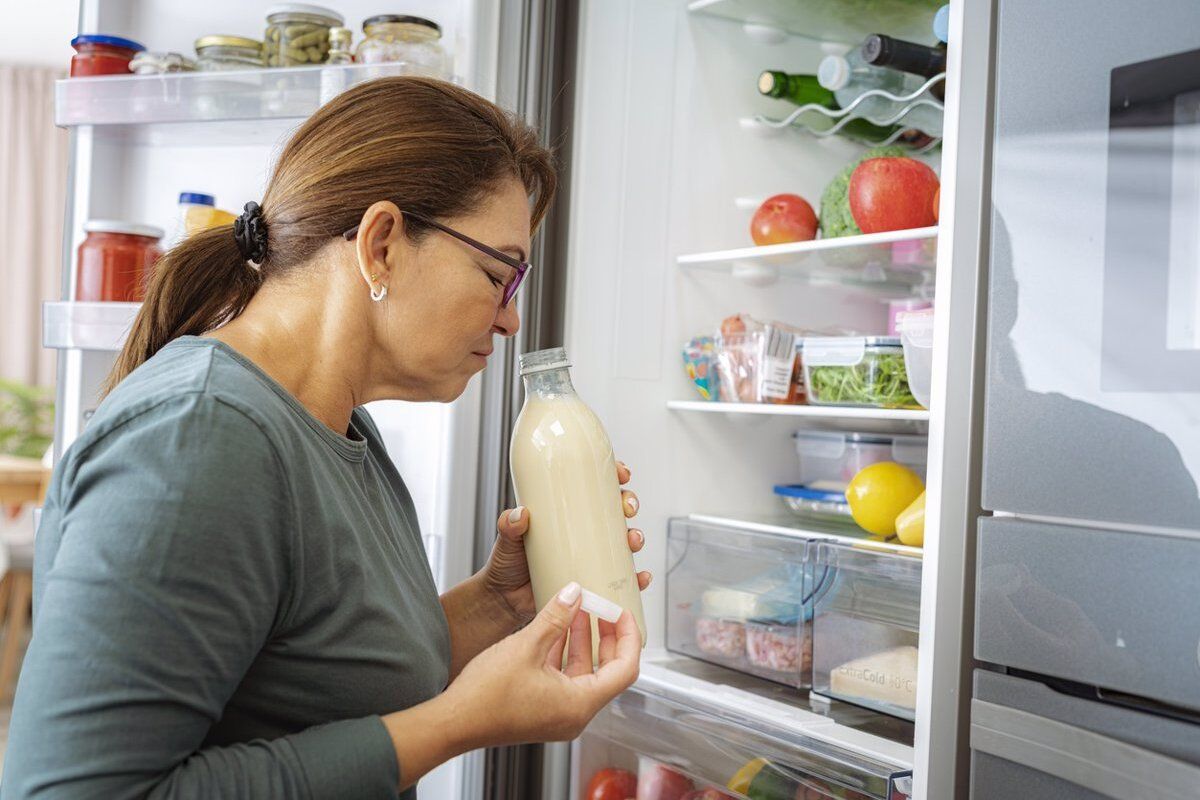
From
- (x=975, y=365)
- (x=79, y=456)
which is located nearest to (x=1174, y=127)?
(x=975, y=365)

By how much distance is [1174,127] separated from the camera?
93 cm

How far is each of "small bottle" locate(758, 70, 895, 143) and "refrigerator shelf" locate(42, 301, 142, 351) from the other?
3.22ft

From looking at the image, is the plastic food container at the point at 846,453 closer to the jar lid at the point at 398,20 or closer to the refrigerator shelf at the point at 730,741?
the refrigerator shelf at the point at 730,741

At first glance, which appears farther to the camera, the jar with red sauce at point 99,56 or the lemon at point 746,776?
the jar with red sauce at point 99,56

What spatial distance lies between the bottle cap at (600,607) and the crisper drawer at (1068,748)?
1.38 feet

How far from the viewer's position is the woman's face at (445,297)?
0.87 metres

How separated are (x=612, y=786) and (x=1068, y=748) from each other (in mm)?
753

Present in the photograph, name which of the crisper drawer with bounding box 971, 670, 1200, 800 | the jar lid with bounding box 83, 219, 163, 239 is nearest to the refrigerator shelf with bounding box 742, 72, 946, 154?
the crisper drawer with bounding box 971, 670, 1200, 800

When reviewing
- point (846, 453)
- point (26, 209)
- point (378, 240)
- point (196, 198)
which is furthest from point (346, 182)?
point (26, 209)

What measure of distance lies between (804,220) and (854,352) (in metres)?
0.25

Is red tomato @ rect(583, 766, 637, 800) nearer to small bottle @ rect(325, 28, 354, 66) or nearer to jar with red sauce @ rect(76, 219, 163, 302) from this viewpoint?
jar with red sauce @ rect(76, 219, 163, 302)

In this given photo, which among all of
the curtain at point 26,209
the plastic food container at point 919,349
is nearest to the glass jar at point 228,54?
the plastic food container at point 919,349

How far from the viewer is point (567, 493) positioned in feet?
3.21

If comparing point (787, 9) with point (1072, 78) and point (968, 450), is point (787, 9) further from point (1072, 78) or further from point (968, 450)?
point (968, 450)
